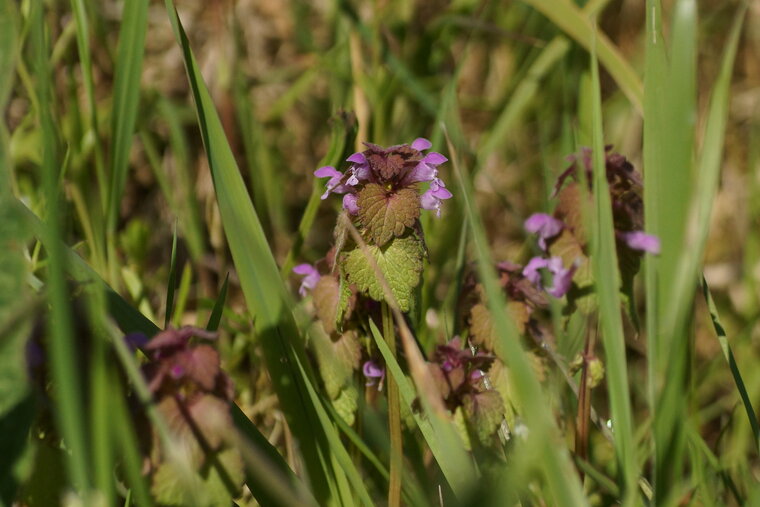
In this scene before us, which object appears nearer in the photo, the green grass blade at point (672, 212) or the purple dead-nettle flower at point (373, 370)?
the green grass blade at point (672, 212)

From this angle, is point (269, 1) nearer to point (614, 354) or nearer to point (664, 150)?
point (664, 150)

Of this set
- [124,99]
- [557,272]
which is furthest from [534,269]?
[124,99]

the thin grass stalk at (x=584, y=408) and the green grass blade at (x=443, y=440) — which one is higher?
the green grass blade at (x=443, y=440)

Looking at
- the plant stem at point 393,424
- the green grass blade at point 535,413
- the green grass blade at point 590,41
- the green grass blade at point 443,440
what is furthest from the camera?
the green grass blade at point 590,41

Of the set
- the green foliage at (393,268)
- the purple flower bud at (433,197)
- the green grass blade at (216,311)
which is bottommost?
the green grass blade at (216,311)

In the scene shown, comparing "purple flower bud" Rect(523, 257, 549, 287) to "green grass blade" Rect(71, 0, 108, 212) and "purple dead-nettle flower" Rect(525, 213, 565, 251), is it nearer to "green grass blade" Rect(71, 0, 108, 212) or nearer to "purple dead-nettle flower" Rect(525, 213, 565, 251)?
"purple dead-nettle flower" Rect(525, 213, 565, 251)

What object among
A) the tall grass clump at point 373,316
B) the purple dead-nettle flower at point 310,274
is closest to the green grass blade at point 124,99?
the tall grass clump at point 373,316

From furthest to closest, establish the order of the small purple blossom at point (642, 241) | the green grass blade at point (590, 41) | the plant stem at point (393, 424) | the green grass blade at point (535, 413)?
the green grass blade at point (590, 41) < the small purple blossom at point (642, 241) < the plant stem at point (393, 424) < the green grass blade at point (535, 413)

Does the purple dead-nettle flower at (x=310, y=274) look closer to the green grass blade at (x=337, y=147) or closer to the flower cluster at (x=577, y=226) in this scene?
the green grass blade at (x=337, y=147)
